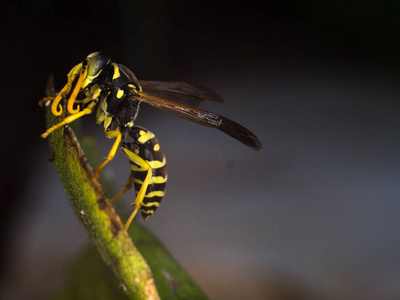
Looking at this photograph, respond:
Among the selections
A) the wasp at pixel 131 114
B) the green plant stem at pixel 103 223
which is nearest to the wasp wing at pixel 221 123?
the wasp at pixel 131 114

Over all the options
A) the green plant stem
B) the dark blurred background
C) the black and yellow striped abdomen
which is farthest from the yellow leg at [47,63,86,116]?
the dark blurred background

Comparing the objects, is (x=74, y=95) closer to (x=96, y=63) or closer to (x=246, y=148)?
(x=96, y=63)

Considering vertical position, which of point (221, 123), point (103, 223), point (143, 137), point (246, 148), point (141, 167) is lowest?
point (103, 223)

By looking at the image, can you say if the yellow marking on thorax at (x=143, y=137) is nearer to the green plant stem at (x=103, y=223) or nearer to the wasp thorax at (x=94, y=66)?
the wasp thorax at (x=94, y=66)

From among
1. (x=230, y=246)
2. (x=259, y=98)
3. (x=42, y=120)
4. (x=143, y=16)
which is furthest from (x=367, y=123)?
(x=42, y=120)

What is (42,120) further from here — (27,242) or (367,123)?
(367,123)

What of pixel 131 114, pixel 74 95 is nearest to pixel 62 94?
pixel 74 95
